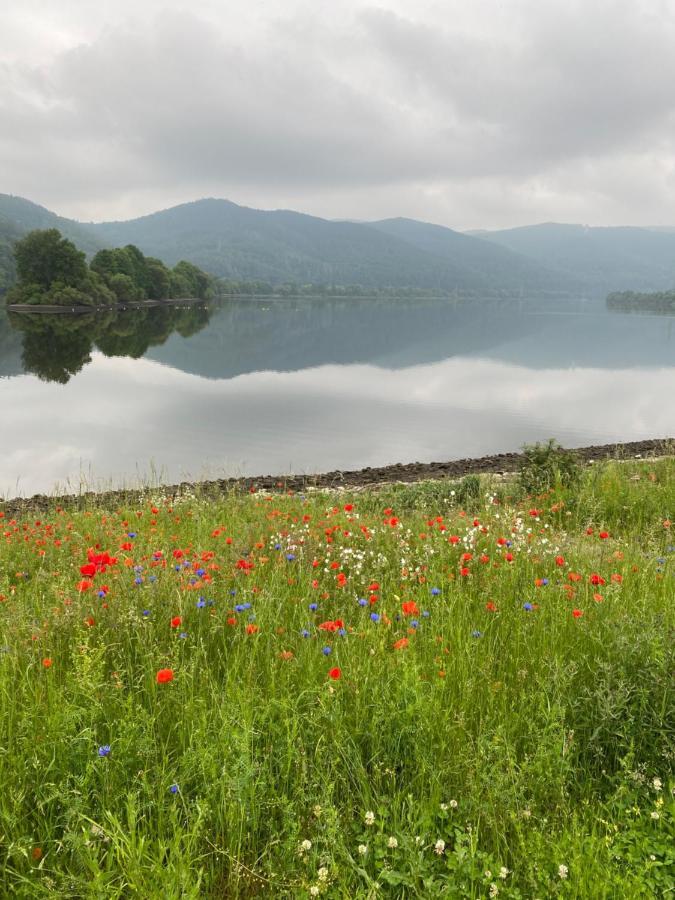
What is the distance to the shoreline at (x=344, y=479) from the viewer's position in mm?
15641

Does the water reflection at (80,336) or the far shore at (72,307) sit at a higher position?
the far shore at (72,307)

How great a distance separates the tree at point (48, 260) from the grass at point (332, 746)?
10639cm

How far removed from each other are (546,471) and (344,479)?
740 centimetres

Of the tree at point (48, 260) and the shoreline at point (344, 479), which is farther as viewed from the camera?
the tree at point (48, 260)

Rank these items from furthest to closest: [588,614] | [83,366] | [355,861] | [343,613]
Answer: [83,366]
[343,613]
[588,614]
[355,861]

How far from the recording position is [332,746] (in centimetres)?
336

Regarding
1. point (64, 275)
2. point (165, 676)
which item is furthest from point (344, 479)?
point (64, 275)

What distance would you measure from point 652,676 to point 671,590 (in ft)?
7.60

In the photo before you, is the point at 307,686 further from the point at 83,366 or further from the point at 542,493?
the point at 83,366

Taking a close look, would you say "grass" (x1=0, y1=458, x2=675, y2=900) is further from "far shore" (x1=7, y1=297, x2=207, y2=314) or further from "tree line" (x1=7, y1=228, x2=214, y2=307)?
"far shore" (x1=7, y1=297, x2=207, y2=314)

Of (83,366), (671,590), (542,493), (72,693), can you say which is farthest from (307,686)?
(83,366)

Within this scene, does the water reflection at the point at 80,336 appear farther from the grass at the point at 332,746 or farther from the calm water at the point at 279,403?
the grass at the point at 332,746

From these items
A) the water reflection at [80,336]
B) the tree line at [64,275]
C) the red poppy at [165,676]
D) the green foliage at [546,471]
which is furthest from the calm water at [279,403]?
the tree line at [64,275]

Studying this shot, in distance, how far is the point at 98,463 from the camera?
73.6ft
